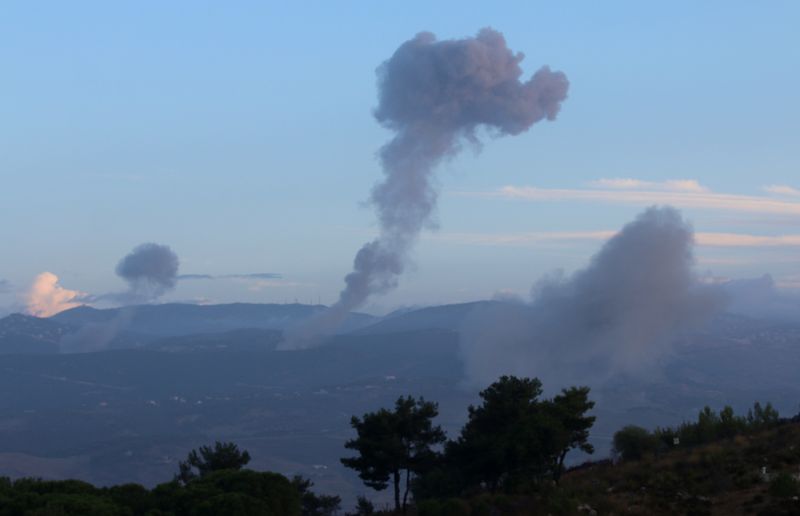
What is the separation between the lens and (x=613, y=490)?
5834 cm

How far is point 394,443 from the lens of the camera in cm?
7544

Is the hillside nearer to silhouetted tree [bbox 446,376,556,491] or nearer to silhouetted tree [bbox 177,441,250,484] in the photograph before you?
silhouetted tree [bbox 446,376,556,491]

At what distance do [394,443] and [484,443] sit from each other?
7035 mm

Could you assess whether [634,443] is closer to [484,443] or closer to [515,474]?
[484,443]

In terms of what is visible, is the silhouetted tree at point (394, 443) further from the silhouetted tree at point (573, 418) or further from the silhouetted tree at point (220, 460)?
the silhouetted tree at point (220, 460)

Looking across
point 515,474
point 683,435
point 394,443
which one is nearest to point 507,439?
point 515,474

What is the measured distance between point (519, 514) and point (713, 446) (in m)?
19.4

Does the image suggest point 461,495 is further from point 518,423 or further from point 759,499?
point 759,499

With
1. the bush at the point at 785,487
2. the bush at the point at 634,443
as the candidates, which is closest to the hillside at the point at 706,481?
the bush at the point at 785,487

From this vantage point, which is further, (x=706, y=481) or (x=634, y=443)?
(x=634, y=443)

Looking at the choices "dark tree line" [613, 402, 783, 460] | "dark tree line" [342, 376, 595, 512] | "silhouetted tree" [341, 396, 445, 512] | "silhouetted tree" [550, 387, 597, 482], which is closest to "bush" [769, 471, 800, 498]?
"dark tree line" [342, 376, 595, 512]

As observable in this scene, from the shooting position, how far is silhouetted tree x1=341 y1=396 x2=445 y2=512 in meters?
75.4

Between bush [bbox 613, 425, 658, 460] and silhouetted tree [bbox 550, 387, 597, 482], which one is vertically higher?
silhouetted tree [bbox 550, 387, 597, 482]

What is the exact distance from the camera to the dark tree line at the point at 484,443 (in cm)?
6975
